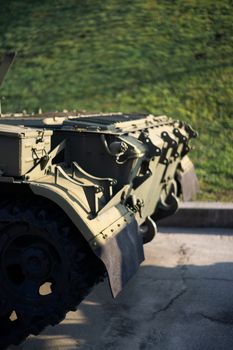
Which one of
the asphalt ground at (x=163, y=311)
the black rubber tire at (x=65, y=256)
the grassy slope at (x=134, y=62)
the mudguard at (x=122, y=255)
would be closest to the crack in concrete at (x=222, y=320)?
the asphalt ground at (x=163, y=311)

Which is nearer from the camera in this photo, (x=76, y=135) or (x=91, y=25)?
(x=76, y=135)

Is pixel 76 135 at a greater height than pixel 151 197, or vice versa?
pixel 76 135

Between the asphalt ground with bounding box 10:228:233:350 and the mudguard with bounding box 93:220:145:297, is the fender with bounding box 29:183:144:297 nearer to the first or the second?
the mudguard with bounding box 93:220:145:297

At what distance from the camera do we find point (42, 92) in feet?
45.4

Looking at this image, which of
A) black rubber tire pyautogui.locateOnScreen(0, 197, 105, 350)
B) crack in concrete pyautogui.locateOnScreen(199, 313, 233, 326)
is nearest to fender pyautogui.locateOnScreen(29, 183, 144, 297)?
black rubber tire pyautogui.locateOnScreen(0, 197, 105, 350)

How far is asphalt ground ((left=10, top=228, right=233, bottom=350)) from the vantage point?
4.44 m

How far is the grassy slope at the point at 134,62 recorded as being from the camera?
12133 mm

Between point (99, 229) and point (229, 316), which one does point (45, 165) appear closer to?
point (99, 229)

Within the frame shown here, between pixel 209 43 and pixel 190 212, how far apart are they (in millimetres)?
8373

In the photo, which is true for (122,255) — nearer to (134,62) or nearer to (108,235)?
(108,235)

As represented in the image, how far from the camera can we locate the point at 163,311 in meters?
5.10

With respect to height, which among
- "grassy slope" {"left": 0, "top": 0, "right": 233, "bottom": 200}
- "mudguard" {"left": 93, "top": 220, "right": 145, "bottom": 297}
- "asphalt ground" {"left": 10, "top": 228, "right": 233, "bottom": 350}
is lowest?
"grassy slope" {"left": 0, "top": 0, "right": 233, "bottom": 200}

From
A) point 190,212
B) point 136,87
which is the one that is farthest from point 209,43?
point 190,212

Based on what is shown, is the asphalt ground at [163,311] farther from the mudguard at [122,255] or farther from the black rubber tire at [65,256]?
the mudguard at [122,255]
